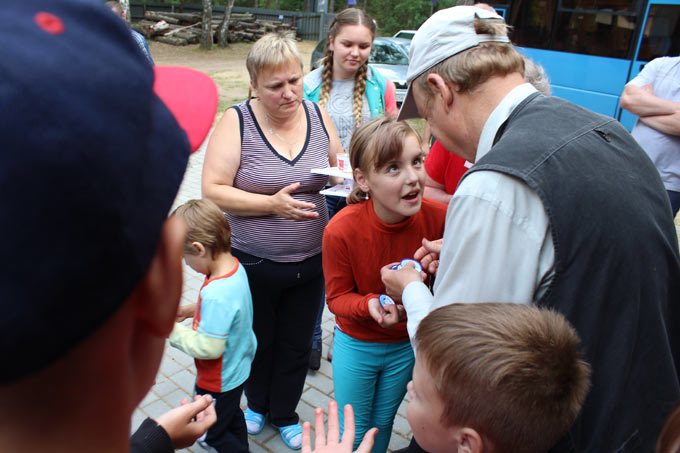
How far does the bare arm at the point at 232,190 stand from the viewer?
8.45 ft

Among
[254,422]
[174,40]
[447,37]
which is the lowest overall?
[254,422]

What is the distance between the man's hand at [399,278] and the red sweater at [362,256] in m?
0.27

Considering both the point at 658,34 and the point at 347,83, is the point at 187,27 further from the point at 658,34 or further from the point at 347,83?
the point at 347,83

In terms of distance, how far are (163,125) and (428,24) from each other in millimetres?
1499

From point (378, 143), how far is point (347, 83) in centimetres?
148

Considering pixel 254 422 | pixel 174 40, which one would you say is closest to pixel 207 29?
pixel 174 40

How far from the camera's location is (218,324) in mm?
2275

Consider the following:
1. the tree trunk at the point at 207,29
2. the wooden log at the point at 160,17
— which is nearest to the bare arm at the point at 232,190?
the tree trunk at the point at 207,29

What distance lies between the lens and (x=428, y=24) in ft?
5.98

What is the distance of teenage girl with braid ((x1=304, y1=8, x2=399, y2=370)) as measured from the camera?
3479 millimetres

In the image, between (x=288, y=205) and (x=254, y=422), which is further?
(x=254, y=422)

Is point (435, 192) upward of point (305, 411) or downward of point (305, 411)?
upward

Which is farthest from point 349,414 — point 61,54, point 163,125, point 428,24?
point 428,24

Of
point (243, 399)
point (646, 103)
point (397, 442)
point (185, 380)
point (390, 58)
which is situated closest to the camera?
point (397, 442)
